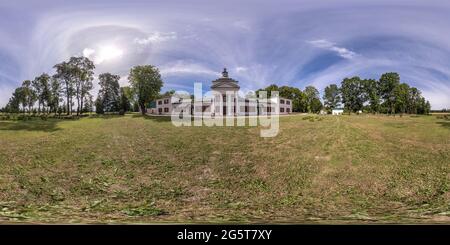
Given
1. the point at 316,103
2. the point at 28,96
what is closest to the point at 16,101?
the point at 28,96

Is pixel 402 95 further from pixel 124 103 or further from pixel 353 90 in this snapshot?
pixel 124 103

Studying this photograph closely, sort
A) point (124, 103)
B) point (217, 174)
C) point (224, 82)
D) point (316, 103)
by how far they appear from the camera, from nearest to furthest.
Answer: point (217, 174)
point (224, 82)
point (124, 103)
point (316, 103)

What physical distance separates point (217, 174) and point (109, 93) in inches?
299

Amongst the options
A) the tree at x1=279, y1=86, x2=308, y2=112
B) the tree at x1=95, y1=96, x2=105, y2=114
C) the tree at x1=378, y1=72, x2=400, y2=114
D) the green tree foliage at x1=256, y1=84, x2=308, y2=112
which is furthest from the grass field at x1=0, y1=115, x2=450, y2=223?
the tree at x1=378, y1=72, x2=400, y2=114

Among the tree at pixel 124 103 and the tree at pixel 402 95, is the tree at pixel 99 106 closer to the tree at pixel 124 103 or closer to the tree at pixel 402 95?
the tree at pixel 124 103

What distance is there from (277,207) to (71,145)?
47.6ft

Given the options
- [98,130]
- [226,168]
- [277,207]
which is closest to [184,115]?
[98,130]

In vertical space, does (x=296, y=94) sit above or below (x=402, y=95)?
above

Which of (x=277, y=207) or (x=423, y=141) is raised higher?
(x=423, y=141)

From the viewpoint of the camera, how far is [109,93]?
16.1 m
